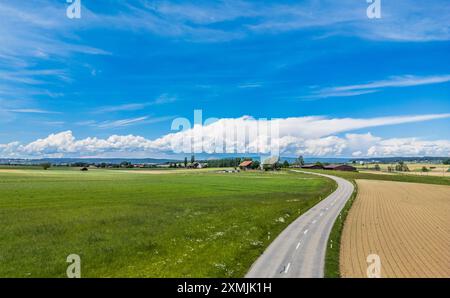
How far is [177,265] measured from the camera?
25.8 metres

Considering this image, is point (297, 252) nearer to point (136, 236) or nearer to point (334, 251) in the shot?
point (334, 251)

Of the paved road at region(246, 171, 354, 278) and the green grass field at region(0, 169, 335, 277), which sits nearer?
the paved road at region(246, 171, 354, 278)

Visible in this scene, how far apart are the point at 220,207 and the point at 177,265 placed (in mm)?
30437

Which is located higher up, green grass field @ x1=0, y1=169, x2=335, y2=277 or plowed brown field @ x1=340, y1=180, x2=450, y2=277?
green grass field @ x1=0, y1=169, x2=335, y2=277

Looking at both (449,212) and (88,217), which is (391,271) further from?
(449,212)

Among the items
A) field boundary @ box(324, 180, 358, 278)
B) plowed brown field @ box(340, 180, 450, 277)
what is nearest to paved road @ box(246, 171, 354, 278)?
field boundary @ box(324, 180, 358, 278)

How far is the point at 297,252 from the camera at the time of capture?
93.1 feet

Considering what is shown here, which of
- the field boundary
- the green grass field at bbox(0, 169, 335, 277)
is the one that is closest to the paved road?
the field boundary

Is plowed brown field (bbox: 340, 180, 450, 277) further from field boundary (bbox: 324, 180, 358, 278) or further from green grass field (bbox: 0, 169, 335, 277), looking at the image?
green grass field (bbox: 0, 169, 335, 277)

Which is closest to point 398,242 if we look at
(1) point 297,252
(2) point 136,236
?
(1) point 297,252

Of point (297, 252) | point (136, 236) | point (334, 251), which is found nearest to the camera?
point (297, 252)

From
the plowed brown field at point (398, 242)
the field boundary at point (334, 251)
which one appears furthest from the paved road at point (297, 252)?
the plowed brown field at point (398, 242)

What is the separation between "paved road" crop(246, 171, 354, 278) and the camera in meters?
23.5
